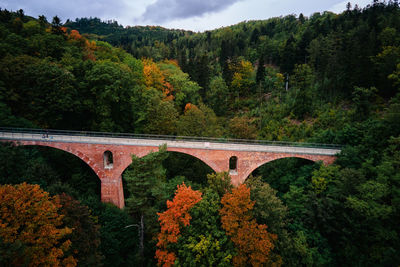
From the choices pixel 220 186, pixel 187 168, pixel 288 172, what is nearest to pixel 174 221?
pixel 220 186

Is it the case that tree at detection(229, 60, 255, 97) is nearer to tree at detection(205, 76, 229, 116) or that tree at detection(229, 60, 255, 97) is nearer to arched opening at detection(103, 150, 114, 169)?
tree at detection(205, 76, 229, 116)

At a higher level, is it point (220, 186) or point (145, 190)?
point (220, 186)

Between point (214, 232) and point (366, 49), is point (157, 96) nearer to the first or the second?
point (214, 232)

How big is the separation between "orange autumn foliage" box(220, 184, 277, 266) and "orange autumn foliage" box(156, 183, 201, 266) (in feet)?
8.37

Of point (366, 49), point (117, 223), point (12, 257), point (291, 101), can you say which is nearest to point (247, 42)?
point (291, 101)

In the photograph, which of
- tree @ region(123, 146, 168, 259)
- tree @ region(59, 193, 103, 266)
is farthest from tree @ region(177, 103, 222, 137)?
tree @ region(59, 193, 103, 266)

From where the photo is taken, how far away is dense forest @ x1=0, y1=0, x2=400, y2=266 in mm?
14031

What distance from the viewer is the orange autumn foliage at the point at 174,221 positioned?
14959 millimetres

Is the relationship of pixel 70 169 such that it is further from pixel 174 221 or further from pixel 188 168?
pixel 174 221

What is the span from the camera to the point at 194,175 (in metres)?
27.6

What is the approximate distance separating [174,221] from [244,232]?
200 inches

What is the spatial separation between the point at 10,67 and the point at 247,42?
70.5 metres

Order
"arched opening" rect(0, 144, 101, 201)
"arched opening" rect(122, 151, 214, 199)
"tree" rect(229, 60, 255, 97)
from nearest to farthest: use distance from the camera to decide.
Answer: "arched opening" rect(0, 144, 101, 201)
"arched opening" rect(122, 151, 214, 199)
"tree" rect(229, 60, 255, 97)

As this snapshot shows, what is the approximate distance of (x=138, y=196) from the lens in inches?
789
